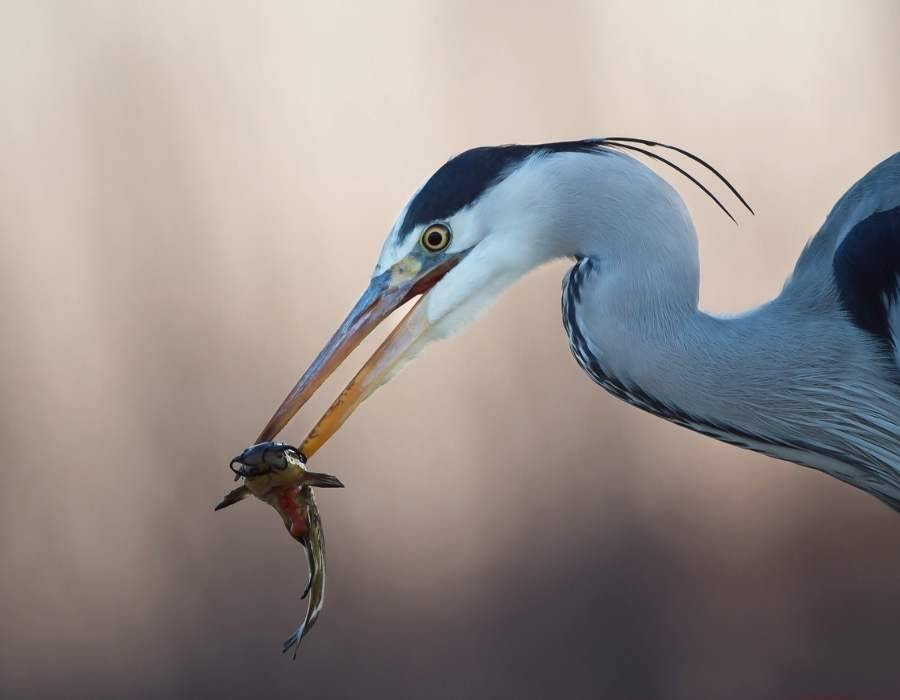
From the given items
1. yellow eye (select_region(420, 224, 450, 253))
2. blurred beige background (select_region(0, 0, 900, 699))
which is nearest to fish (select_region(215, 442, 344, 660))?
yellow eye (select_region(420, 224, 450, 253))

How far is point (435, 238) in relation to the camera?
3.86 feet

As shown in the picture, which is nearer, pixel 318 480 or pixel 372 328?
pixel 318 480

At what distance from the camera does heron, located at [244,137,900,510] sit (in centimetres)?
Answer: 113

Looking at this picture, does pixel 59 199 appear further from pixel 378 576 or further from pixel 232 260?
pixel 378 576

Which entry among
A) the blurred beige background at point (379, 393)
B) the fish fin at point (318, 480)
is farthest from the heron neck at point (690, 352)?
the blurred beige background at point (379, 393)

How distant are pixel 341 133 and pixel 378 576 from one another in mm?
926

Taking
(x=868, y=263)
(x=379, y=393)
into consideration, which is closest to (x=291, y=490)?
(x=868, y=263)

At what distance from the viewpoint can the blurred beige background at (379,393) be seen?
2525mm

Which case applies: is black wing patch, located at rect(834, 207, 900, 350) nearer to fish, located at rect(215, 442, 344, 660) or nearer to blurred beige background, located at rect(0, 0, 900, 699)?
fish, located at rect(215, 442, 344, 660)

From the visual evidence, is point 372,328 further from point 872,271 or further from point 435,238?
point 872,271

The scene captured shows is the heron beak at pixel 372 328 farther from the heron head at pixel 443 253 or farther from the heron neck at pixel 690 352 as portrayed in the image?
the heron neck at pixel 690 352

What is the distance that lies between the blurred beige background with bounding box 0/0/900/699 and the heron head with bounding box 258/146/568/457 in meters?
1.33

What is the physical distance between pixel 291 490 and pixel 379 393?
4.83 ft

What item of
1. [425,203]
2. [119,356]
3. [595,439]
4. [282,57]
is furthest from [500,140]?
[425,203]
